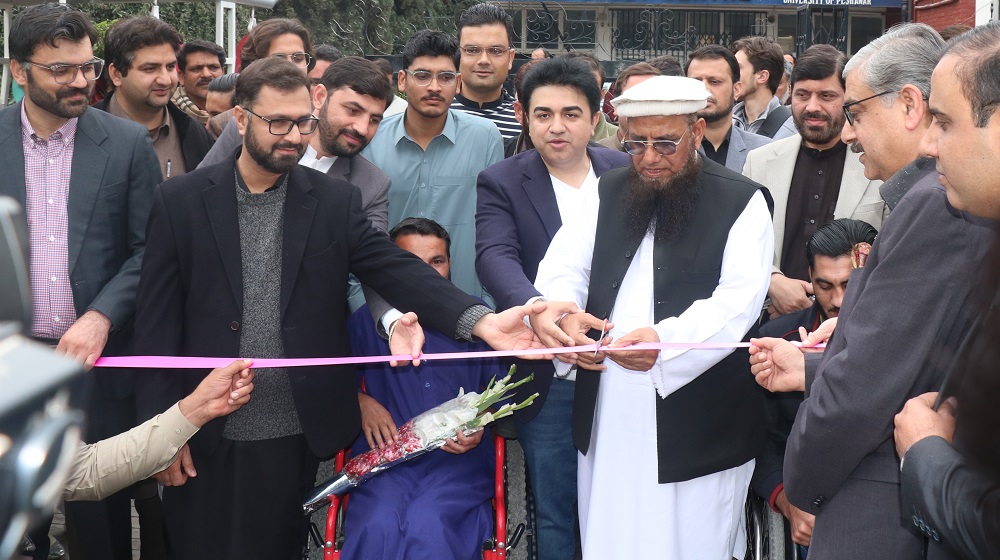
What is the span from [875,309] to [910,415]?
354 millimetres

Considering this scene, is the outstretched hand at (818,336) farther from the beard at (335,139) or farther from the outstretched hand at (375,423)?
the beard at (335,139)

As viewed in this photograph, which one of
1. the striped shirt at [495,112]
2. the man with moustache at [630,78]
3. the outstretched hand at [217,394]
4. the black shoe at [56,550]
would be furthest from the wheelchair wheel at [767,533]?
the black shoe at [56,550]

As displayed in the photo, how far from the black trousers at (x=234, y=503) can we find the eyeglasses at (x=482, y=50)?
3130 millimetres

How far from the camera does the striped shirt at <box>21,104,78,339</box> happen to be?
444 cm

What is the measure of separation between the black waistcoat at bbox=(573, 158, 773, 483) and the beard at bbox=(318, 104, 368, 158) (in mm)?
1592

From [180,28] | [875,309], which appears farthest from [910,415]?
[180,28]

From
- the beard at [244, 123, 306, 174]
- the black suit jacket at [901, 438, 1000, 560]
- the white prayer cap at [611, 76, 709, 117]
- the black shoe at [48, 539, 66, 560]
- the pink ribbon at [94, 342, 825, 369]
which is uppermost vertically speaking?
the white prayer cap at [611, 76, 709, 117]

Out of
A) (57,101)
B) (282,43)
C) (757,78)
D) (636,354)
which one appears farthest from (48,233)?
(757,78)

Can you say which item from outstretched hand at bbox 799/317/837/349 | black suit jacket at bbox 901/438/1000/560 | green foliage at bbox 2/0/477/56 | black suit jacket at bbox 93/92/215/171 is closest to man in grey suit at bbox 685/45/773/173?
outstretched hand at bbox 799/317/837/349

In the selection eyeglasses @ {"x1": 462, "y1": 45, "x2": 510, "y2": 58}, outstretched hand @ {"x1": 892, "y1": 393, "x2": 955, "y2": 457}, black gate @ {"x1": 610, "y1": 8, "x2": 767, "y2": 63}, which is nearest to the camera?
outstretched hand @ {"x1": 892, "y1": 393, "x2": 955, "y2": 457}

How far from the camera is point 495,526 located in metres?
4.35

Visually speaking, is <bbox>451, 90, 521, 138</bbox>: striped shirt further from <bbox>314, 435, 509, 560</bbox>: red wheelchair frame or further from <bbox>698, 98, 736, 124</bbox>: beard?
<bbox>314, 435, 509, 560</bbox>: red wheelchair frame

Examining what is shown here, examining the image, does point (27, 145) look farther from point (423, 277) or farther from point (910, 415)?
point (910, 415)

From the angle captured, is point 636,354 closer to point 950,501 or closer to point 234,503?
point 234,503
